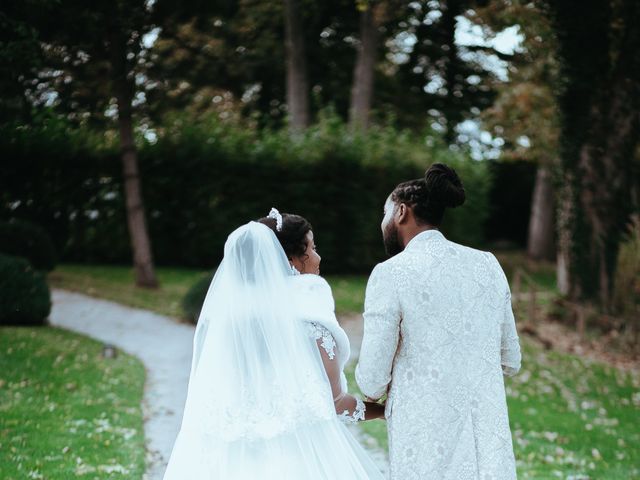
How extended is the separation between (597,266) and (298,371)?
11520 mm

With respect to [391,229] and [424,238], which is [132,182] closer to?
[391,229]

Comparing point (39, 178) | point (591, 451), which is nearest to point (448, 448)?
point (591, 451)

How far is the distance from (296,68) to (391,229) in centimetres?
2030

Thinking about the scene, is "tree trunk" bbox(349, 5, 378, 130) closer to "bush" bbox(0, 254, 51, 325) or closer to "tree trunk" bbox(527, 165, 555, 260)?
"tree trunk" bbox(527, 165, 555, 260)

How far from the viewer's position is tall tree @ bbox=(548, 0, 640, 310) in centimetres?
1312

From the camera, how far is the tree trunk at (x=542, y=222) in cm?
2695

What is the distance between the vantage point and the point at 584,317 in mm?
13695

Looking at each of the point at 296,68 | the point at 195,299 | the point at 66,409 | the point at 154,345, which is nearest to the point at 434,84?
Answer: the point at 296,68

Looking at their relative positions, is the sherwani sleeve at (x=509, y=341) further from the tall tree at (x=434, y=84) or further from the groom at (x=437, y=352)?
the tall tree at (x=434, y=84)

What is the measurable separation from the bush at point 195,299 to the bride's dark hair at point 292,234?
902cm

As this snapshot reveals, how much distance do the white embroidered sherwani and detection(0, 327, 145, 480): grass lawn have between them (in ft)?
10.2

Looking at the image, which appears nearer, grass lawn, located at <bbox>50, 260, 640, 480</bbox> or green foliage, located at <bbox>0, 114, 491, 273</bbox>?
grass lawn, located at <bbox>50, 260, 640, 480</bbox>

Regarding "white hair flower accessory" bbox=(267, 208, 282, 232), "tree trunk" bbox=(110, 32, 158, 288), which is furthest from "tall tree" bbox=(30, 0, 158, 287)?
"white hair flower accessory" bbox=(267, 208, 282, 232)

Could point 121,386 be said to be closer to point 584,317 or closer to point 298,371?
point 298,371
